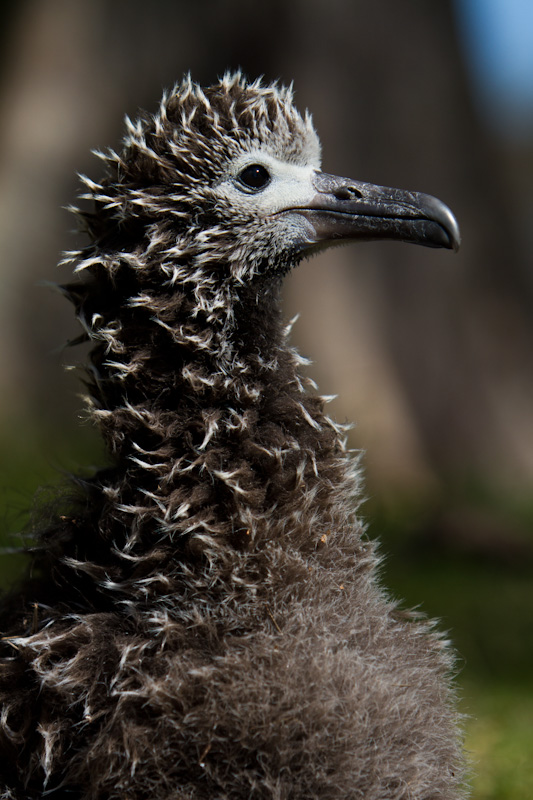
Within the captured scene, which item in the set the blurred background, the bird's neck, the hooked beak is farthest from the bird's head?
the blurred background

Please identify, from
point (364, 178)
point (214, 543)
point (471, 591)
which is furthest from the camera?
point (364, 178)

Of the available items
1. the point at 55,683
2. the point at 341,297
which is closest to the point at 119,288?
the point at 55,683

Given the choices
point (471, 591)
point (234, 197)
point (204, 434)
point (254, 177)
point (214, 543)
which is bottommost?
point (471, 591)

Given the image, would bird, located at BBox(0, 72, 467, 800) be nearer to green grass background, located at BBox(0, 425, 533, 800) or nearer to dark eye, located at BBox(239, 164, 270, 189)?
dark eye, located at BBox(239, 164, 270, 189)

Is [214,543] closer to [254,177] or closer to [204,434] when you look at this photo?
[204,434]

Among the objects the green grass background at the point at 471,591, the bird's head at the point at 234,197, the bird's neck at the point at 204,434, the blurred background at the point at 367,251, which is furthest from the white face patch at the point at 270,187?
the blurred background at the point at 367,251

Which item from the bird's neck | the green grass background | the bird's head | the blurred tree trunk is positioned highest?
the blurred tree trunk

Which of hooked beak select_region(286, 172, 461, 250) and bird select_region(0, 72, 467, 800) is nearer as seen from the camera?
bird select_region(0, 72, 467, 800)

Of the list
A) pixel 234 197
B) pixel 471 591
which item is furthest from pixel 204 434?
pixel 471 591
